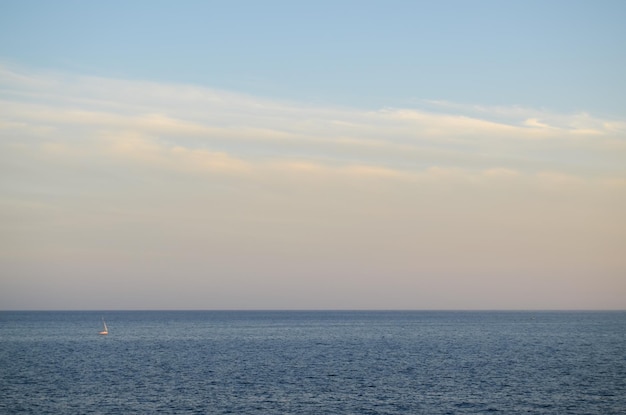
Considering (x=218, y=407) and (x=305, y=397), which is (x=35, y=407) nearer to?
(x=218, y=407)

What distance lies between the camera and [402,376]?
80.4 metres

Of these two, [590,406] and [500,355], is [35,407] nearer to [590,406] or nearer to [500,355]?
[590,406]

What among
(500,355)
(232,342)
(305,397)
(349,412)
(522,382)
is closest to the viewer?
(349,412)

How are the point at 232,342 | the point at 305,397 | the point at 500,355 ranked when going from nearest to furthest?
the point at 305,397, the point at 500,355, the point at 232,342

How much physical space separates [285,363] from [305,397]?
30.2 metres

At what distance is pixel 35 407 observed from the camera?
60.3 meters

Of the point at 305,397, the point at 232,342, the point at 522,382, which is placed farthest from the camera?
the point at 232,342

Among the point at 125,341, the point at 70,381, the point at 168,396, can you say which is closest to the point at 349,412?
the point at 168,396

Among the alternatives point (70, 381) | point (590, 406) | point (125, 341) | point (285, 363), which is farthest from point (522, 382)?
point (125, 341)

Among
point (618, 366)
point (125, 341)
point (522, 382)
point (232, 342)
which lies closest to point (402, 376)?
point (522, 382)

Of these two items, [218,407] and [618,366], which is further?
[618,366]

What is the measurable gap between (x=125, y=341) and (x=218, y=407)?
3616 inches

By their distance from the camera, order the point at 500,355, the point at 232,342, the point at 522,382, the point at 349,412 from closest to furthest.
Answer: the point at 349,412, the point at 522,382, the point at 500,355, the point at 232,342

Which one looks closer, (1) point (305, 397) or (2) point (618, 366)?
(1) point (305, 397)
